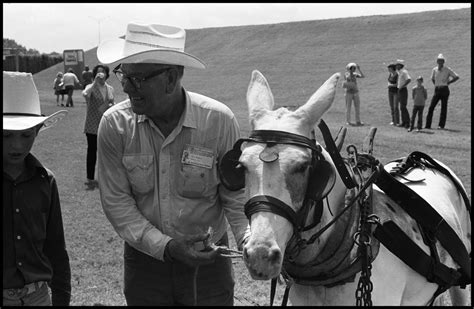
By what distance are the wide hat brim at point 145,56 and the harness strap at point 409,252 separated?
147 cm

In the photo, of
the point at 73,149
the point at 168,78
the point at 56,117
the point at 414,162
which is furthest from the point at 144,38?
the point at 73,149

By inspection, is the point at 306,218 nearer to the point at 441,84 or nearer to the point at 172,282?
the point at 172,282

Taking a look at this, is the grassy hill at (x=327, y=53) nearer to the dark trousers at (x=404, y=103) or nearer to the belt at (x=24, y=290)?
the dark trousers at (x=404, y=103)

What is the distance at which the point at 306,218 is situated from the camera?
332 cm

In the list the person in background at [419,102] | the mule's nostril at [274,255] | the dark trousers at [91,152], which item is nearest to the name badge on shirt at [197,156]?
the mule's nostril at [274,255]

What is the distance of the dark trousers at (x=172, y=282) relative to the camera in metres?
3.86

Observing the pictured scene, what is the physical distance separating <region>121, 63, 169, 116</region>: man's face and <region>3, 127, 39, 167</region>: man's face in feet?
1.97

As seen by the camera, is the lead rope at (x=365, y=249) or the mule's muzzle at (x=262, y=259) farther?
the lead rope at (x=365, y=249)

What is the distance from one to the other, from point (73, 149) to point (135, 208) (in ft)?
46.5

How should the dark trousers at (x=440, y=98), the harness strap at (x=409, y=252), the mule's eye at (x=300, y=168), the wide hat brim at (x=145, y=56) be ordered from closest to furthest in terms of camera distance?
the mule's eye at (x=300, y=168) < the wide hat brim at (x=145, y=56) < the harness strap at (x=409, y=252) < the dark trousers at (x=440, y=98)

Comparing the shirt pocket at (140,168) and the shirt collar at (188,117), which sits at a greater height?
the shirt collar at (188,117)

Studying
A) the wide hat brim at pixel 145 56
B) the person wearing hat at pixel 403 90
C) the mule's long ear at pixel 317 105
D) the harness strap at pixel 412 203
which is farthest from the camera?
the person wearing hat at pixel 403 90

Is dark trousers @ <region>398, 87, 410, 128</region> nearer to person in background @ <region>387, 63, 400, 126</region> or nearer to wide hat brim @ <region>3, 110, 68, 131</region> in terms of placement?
person in background @ <region>387, 63, 400, 126</region>

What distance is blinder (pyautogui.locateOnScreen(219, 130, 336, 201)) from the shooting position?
321 centimetres
